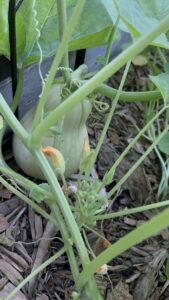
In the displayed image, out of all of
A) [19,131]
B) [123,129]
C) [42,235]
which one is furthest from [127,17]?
[123,129]

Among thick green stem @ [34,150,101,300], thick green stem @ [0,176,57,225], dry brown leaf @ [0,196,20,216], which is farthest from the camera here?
dry brown leaf @ [0,196,20,216]

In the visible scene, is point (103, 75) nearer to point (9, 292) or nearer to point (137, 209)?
point (137, 209)

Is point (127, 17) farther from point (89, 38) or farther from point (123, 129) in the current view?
point (123, 129)

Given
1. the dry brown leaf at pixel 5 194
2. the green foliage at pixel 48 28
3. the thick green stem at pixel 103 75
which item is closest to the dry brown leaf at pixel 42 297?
the dry brown leaf at pixel 5 194

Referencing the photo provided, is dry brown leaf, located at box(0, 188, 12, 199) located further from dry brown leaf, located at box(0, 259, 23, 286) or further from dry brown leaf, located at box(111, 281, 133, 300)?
dry brown leaf, located at box(111, 281, 133, 300)

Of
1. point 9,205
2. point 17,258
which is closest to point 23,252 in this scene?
point 17,258

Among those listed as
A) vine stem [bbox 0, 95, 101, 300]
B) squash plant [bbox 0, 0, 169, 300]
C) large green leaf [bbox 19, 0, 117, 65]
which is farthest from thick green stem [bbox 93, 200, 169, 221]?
large green leaf [bbox 19, 0, 117, 65]
